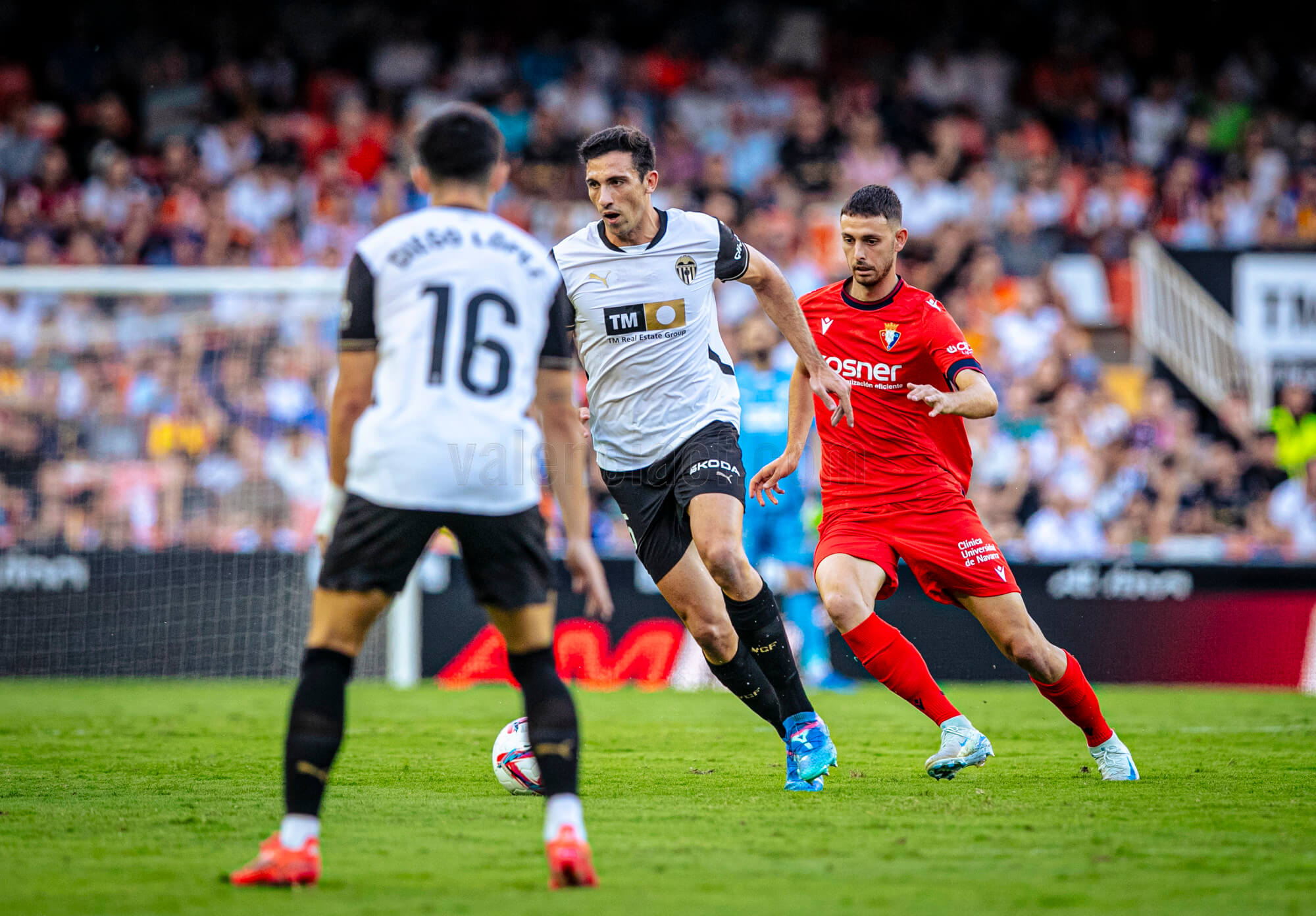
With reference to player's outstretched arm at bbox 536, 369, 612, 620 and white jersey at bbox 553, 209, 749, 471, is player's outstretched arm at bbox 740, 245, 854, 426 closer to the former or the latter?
white jersey at bbox 553, 209, 749, 471

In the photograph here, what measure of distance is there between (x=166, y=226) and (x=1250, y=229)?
1335 cm

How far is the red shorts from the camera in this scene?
6.79 meters

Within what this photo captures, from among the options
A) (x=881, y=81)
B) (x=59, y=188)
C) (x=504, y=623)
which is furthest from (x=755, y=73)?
(x=504, y=623)

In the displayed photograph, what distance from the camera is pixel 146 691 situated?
12445 mm

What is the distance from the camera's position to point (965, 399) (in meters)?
6.45

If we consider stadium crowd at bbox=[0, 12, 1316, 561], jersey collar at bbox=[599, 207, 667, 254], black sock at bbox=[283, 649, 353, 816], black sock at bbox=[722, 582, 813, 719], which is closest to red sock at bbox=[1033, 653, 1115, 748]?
black sock at bbox=[722, 582, 813, 719]

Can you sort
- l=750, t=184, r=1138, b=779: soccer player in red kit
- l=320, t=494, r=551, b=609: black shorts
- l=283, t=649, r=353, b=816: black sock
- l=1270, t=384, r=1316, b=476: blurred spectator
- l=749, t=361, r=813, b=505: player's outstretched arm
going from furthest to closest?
l=1270, t=384, r=1316, b=476: blurred spectator < l=749, t=361, r=813, b=505: player's outstretched arm < l=750, t=184, r=1138, b=779: soccer player in red kit < l=320, t=494, r=551, b=609: black shorts < l=283, t=649, r=353, b=816: black sock

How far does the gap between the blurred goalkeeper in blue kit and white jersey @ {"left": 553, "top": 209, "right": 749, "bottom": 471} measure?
219 inches

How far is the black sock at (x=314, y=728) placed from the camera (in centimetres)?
422

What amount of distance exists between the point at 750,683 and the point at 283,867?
2962 millimetres

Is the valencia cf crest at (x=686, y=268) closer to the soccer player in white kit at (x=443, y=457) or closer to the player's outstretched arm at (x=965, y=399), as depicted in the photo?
the player's outstretched arm at (x=965, y=399)

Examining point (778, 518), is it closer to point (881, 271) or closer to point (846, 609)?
point (881, 271)

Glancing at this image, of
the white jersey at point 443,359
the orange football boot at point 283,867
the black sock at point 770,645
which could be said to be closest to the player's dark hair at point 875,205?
the black sock at point 770,645

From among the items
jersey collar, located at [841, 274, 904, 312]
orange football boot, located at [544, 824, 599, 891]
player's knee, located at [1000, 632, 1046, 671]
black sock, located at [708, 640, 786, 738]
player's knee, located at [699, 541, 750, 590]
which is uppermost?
jersey collar, located at [841, 274, 904, 312]
